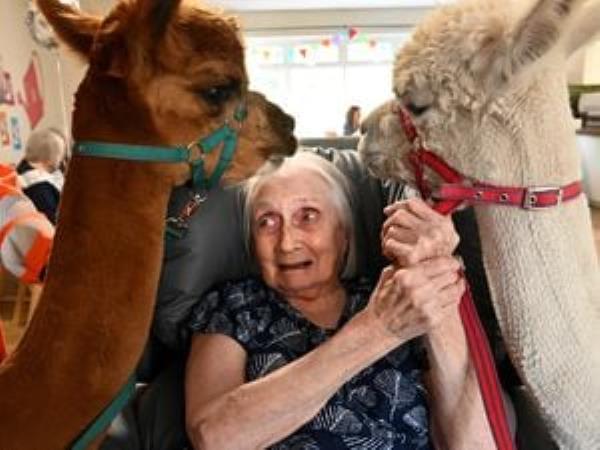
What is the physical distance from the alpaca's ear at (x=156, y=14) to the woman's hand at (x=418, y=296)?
0.49 m

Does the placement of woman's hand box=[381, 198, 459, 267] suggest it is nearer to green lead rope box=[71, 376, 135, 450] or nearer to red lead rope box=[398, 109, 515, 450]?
red lead rope box=[398, 109, 515, 450]

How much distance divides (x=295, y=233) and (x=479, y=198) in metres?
0.42

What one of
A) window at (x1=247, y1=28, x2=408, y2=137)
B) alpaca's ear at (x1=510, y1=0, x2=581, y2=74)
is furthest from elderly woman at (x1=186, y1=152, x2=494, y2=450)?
window at (x1=247, y1=28, x2=408, y2=137)

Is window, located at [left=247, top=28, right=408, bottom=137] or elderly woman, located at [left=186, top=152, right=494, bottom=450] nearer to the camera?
elderly woman, located at [left=186, top=152, right=494, bottom=450]

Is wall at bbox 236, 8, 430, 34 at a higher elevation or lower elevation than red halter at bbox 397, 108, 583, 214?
higher

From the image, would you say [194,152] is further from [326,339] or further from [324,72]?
[324,72]

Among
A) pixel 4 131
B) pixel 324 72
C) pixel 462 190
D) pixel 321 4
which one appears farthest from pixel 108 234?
pixel 324 72

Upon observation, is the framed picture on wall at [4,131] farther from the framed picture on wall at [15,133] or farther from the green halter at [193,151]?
the green halter at [193,151]

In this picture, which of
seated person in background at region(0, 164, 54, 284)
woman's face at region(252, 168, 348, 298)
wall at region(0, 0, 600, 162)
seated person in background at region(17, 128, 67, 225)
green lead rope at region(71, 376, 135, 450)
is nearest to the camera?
green lead rope at region(71, 376, 135, 450)

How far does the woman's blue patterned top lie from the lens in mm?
1080

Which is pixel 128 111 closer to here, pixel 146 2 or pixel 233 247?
pixel 146 2

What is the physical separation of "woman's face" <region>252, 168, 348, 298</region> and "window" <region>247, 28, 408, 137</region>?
7832mm

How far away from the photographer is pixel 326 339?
116 centimetres

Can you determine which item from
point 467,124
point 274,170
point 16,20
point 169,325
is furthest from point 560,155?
point 16,20
